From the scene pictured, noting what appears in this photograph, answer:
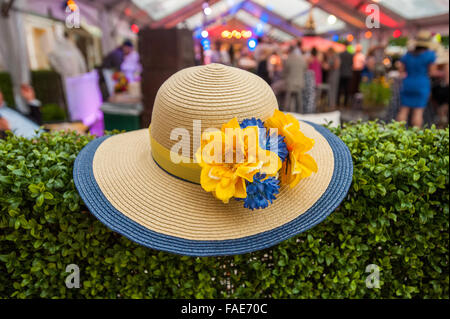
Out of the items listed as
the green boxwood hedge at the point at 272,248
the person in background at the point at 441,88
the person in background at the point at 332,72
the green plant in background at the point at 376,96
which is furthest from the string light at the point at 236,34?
the green boxwood hedge at the point at 272,248

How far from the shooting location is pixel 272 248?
1.49m

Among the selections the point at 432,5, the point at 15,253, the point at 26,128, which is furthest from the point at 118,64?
the point at 432,5

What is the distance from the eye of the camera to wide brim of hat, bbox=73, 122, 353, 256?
1.02 metres

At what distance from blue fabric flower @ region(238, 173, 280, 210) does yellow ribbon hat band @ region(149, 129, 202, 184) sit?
0.25m

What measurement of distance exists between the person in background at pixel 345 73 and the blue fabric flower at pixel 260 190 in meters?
8.91

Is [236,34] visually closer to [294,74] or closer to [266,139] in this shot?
[294,74]

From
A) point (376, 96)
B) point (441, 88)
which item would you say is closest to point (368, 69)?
point (441, 88)

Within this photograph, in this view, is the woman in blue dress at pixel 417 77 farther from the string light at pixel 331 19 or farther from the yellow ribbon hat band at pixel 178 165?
the string light at pixel 331 19

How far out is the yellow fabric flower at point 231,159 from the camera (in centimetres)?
96

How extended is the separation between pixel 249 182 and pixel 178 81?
1.72 feet

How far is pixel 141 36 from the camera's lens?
423 centimetres

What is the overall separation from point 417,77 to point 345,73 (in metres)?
4.05
